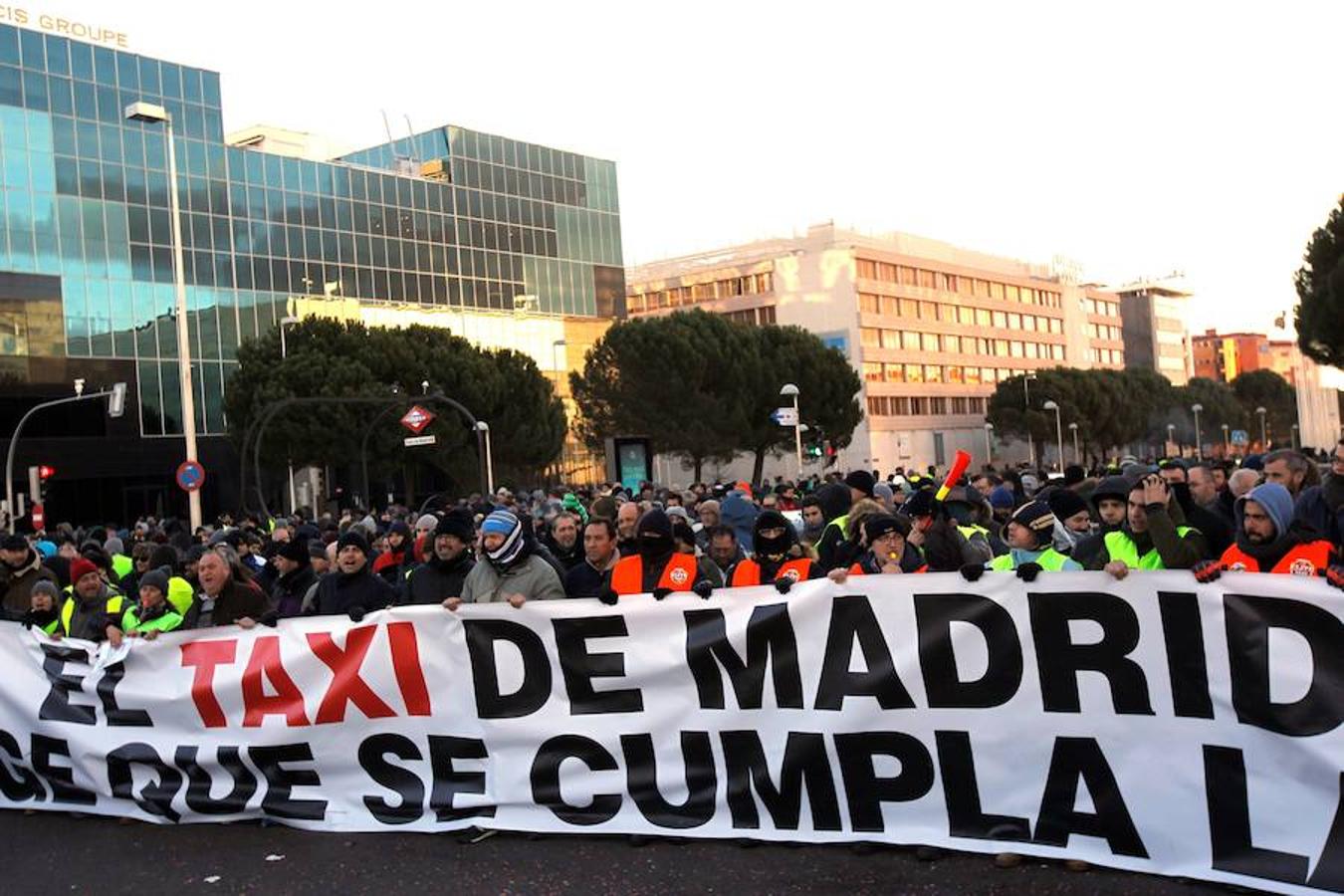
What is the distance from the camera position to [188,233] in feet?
191

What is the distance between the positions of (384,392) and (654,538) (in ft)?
146

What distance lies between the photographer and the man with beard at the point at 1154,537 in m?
6.00

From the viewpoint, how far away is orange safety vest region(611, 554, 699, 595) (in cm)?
685

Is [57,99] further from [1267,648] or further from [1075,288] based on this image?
[1075,288]

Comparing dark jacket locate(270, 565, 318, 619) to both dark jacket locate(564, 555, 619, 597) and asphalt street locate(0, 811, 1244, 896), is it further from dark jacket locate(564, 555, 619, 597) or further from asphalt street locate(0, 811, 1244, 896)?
dark jacket locate(564, 555, 619, 597)

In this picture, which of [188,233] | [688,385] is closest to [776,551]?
[688,385]

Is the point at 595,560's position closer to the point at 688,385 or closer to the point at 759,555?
the point at 759,555

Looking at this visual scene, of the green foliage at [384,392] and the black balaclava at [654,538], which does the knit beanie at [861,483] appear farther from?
the green foliage at [384,392]

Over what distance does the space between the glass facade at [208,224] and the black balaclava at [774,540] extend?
51.1 m

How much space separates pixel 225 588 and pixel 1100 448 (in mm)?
108596

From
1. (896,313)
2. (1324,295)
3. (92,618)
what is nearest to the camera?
(92,618)

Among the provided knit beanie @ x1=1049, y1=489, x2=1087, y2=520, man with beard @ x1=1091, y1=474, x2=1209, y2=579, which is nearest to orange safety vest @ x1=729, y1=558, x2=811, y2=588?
man with beard @ x1=1091, y1=474, x2=1209, y2=579

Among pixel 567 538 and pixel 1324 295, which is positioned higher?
pixel 1324 295

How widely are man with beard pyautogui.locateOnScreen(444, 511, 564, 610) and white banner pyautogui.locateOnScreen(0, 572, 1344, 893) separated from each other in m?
0.47
